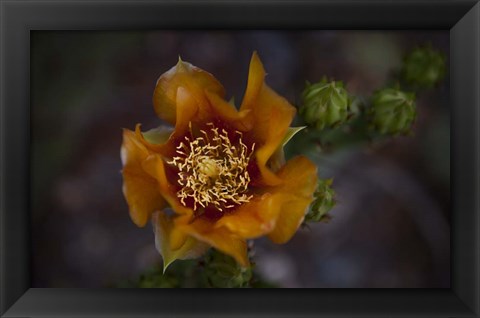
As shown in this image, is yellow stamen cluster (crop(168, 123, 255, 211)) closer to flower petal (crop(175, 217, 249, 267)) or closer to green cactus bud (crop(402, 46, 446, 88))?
flower petal (crop(175, 217, 249, 267))

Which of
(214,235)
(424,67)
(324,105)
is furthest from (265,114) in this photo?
(424,67)

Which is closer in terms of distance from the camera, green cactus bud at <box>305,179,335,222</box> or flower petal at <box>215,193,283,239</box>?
flower petal at <box>215,193,283,239</box>

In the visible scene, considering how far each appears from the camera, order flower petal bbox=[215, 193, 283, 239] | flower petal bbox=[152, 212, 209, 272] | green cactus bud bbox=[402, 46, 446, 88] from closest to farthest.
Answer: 1. flower petal bbox=[215, 193, 283, 239]
2. flower petal bbox=[152, 212, 209, 272]
3. green cactus bud bbox=[402, 46, 446, 88]

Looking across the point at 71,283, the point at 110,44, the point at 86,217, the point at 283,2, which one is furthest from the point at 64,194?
the point at 283,2

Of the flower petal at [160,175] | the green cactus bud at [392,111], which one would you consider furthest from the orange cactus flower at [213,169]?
the green cactus bud at [392,111]

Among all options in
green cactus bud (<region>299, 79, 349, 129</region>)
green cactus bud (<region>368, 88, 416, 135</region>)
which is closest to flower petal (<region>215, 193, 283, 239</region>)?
green cactus bud (<region>299, 79, 349, 129</region>)

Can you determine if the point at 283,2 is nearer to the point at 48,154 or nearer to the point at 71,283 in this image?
the point at 48,154

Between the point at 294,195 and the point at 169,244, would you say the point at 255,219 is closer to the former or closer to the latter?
the point at 294,195
